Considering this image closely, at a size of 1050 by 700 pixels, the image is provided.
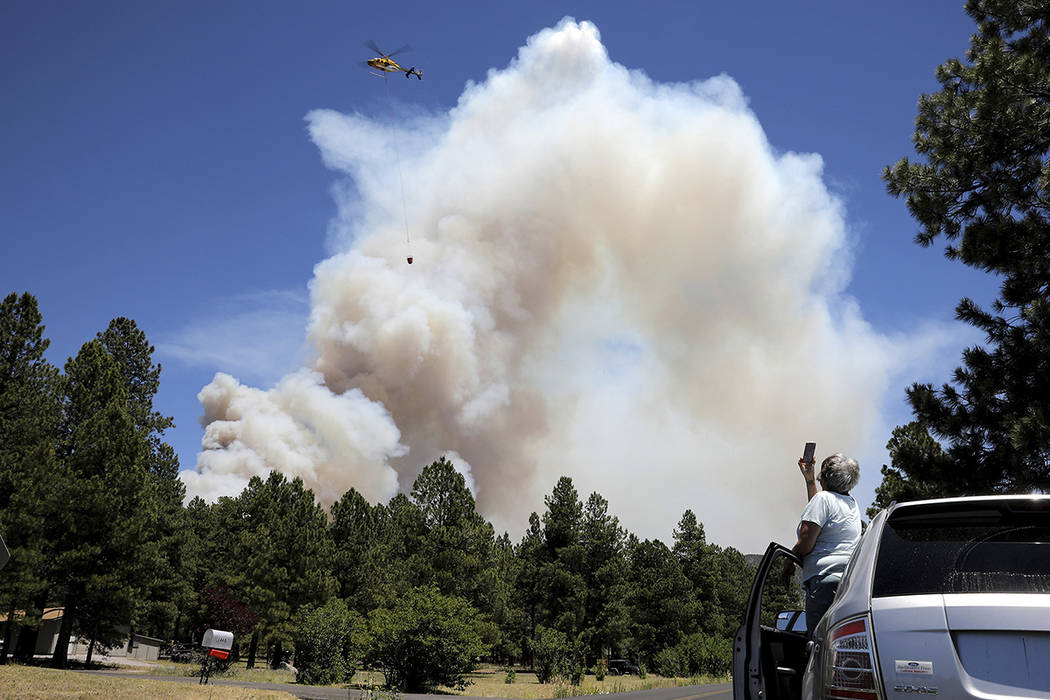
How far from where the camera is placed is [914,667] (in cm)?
285

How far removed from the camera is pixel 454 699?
73.3ft

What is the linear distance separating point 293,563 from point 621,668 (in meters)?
22.0

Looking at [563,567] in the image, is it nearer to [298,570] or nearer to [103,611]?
[298,570]

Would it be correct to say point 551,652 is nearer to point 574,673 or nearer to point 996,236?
point 574,673

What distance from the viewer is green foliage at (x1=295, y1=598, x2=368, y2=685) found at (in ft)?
110

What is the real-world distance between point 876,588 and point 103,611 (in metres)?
36.4

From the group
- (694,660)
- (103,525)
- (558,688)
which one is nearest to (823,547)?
(558,688)

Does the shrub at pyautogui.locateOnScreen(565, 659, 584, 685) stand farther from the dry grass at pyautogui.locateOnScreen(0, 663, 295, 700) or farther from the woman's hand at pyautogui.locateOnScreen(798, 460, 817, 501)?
the woman's hand at pyautogui.locateOnScreen(798, 460, 817, 501)

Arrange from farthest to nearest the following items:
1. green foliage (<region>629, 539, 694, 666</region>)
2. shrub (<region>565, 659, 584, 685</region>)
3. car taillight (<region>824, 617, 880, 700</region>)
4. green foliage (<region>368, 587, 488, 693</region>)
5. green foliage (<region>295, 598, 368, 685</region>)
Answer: green foliage (<region>629, 539, 694, 666</region>)
green foliage (<region>295, 598, 368, 685</region>)
shrub (<region>565, 659, 584, 685</region>)
green foliage (<region>368, 587, 488, 693</region>)
car taillight (<region>824, 617, 880, 700</region>)

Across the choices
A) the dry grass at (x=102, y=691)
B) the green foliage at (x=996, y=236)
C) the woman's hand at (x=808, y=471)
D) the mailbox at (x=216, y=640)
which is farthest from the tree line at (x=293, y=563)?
the woman's hand at (x=808, y=471)

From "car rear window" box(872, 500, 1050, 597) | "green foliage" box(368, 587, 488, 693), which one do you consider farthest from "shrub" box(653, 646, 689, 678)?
"car rear window" box(872, 500, 1050, 597)

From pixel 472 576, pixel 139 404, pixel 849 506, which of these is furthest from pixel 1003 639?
pixel 139 404

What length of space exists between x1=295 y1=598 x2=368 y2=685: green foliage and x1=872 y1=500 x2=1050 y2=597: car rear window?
32.7m

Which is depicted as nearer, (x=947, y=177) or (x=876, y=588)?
(x=876, y=588)
